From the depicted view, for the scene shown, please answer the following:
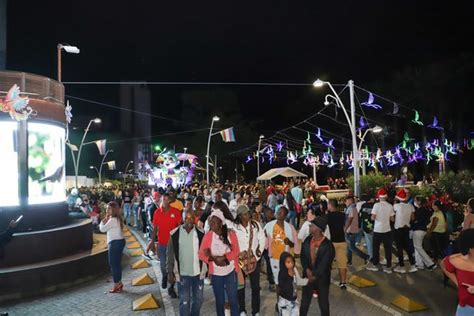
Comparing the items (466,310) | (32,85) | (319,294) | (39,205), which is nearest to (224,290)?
(319,294)

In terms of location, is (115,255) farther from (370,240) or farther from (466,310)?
(466,310)

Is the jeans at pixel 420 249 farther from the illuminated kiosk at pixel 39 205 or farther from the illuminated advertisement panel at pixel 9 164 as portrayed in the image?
the illuminated advertisement panel at pixel 9 164

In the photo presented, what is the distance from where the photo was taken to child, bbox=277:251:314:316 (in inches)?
215

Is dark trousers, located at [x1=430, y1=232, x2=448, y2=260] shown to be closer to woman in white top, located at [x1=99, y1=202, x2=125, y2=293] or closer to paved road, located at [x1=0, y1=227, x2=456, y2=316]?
paved road, located at [x1=0, y1=227, x2=456, y2=316]

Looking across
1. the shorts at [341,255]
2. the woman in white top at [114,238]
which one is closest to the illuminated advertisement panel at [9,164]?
the woman in white top at [114,238]

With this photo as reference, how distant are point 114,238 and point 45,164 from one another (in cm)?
A: 443

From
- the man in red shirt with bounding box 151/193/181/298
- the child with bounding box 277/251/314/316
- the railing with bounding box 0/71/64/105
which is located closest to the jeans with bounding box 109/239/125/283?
the man in red shirt with bounding box 151/193/181/298

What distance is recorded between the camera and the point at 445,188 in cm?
1978

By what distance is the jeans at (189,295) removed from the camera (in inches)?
231

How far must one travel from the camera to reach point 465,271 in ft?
13.1

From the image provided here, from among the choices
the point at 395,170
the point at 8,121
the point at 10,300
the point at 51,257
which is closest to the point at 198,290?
the point at 10,300

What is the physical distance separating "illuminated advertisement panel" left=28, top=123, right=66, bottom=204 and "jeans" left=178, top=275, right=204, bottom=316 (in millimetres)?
6802

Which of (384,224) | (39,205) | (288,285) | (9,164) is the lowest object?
(288,285)

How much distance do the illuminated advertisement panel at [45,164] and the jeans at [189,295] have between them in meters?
6.80
